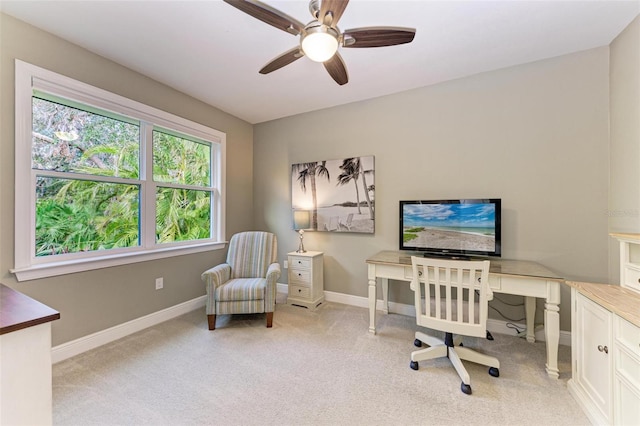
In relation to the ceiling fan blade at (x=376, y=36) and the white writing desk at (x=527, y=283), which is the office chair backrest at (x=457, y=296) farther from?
the ceiling fan blade at (x=376, y=36)

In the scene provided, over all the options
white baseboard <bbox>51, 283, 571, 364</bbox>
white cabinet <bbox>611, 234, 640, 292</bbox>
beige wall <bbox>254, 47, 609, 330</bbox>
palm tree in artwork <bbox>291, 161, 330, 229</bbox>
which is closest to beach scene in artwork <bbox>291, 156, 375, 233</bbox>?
palm tree in artwork <bbox>291, 161, 330, 229</bbox>

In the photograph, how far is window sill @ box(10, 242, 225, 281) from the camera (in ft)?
6.10

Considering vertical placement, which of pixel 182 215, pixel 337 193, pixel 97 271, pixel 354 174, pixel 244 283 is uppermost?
pixel 354 174

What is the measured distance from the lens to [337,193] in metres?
3.28

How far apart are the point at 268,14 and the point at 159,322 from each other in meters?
2.99

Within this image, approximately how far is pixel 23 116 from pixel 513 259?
4.30m

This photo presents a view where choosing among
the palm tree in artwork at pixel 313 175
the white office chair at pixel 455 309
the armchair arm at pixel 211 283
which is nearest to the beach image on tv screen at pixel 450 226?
the white office chair at pixel 455 309

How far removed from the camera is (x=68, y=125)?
2.15 metres

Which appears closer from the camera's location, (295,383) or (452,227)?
(295,383)

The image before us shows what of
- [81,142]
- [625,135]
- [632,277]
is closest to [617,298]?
[632,277]

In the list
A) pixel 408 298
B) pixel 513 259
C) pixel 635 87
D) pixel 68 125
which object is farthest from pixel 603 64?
pixel 68 125

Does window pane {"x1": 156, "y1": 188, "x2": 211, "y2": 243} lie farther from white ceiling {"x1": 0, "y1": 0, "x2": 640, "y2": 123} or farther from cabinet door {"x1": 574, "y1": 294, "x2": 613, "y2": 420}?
cabinet door {"x1": 574, "y1": 294, "x2": 613, "y2": 420}

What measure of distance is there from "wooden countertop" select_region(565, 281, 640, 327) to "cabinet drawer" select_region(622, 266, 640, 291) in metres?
0.04

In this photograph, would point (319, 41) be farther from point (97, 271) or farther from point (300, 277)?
point (97, 271)
